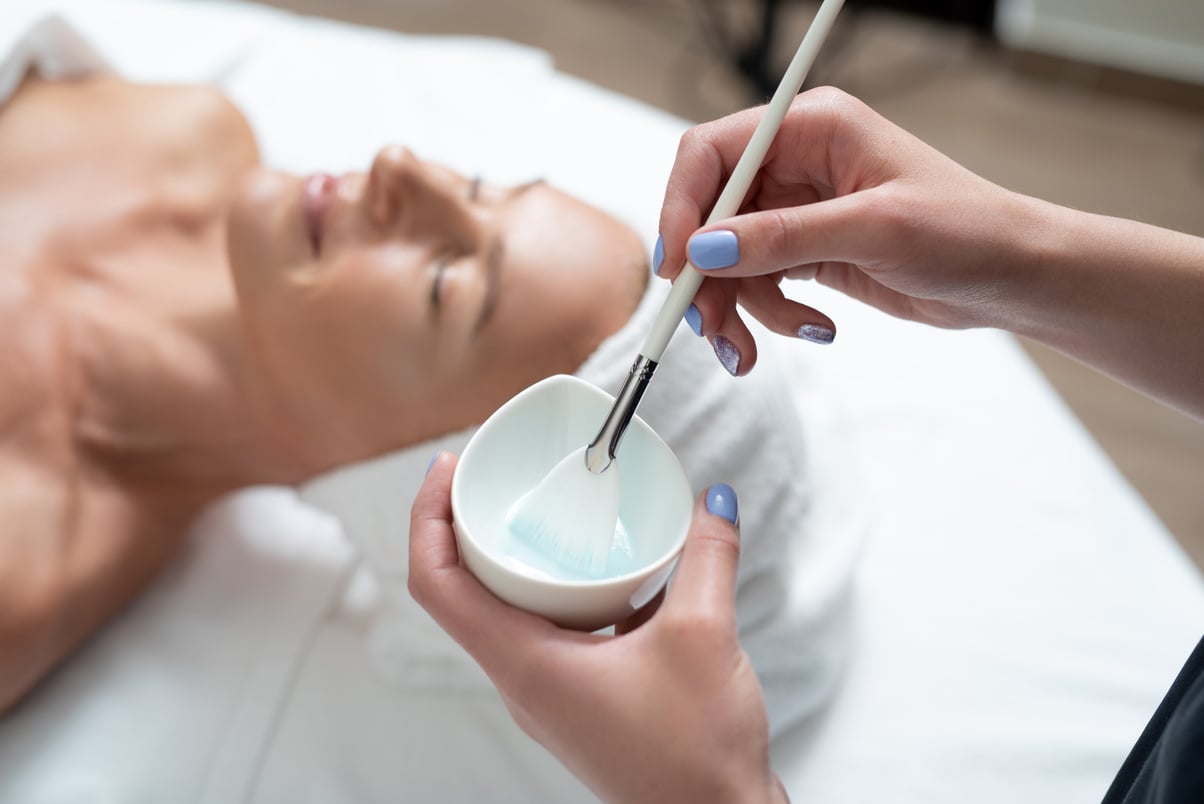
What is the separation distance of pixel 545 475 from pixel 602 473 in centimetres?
8

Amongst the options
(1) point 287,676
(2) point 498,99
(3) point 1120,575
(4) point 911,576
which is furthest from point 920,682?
(2) point 498,99

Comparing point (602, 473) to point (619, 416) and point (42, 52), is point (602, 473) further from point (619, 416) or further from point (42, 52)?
point (42, 52)

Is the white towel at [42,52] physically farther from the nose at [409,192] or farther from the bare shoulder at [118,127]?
the nose at [409,192]

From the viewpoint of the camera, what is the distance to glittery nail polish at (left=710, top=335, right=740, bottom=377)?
76 cm

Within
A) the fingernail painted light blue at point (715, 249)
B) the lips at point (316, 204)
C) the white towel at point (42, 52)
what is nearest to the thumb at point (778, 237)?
the fingernail painted light blue at point (715, 249)

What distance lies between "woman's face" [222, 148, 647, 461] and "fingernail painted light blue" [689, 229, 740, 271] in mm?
260

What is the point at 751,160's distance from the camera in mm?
662

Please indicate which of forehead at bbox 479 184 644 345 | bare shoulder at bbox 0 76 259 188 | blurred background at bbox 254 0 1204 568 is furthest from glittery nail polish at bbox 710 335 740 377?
blurred background at bbox 254 0 1204 568

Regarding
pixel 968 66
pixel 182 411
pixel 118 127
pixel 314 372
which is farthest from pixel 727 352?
pixel 968 66

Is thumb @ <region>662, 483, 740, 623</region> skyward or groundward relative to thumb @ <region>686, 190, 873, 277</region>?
groundward

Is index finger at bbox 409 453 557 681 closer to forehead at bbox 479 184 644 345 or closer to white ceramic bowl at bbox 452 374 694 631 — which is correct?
white ceramic bowl at bbox 452 374 694 631

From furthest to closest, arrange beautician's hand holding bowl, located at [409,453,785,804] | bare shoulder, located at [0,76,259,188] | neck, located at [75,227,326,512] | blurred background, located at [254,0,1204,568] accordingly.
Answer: blurred background, located at [254,0,1204,568] → bare shoulder, located at [0,76,259,188] → neck, located at [75,227,326,512] → beautician's hand holding bowl, located at [409,453,785,804]

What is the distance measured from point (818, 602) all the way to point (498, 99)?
35.5 inches

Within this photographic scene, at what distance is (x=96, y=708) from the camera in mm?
968
